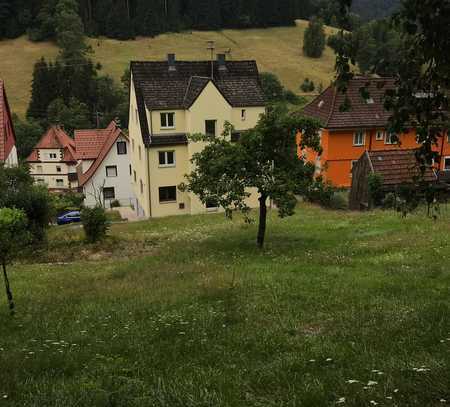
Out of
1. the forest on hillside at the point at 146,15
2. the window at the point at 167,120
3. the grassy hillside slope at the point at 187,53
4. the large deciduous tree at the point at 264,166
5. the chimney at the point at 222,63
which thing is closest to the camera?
the large deciduous tree at the point at 264,166

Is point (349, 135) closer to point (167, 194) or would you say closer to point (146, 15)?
point (167, 194)

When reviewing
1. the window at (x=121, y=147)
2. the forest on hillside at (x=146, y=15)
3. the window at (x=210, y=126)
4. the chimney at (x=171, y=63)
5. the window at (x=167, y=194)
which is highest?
the forest on hillside at (x=146, y=15)

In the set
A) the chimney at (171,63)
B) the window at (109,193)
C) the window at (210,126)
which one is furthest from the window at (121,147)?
the window at (210,126)

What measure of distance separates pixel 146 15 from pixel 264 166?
136 m

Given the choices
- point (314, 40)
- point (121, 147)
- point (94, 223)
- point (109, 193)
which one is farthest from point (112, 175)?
point (314, 40)

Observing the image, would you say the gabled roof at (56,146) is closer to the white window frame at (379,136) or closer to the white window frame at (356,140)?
the white window frame at (356,140)

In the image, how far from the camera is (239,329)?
902 cm

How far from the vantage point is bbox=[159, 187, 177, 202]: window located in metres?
40.5

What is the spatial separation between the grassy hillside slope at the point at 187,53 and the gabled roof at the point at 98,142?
169 ft

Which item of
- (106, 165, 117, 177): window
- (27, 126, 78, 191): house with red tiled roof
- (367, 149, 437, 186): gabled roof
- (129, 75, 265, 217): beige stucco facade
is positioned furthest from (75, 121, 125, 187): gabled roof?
(367, 149, 437, 186): gabled roof

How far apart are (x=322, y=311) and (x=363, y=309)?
825 millimetres

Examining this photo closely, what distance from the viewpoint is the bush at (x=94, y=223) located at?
79.8 ft

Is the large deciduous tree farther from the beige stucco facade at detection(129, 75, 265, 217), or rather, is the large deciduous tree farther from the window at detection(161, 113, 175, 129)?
the window at detection(161, 113, 175, 129)

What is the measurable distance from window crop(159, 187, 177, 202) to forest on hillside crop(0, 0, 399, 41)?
107 m
